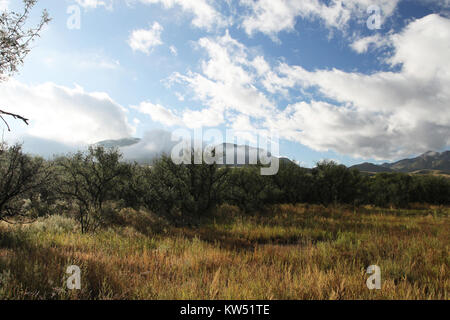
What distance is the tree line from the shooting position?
353 inches

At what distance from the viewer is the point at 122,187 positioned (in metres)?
15.6

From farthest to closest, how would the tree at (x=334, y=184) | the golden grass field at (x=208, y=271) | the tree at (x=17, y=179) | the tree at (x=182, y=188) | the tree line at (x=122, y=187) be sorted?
the tree at (x=334, y=184), the tree at (x=182, y=188), the tree line at (x=122, y=187), the tree at (x=17, y=179), the golden grass field at (x=208, y=271)

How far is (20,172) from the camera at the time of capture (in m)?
8.80

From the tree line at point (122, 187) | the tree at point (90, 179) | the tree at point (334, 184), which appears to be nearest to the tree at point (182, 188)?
the tree line at point (122, 187)

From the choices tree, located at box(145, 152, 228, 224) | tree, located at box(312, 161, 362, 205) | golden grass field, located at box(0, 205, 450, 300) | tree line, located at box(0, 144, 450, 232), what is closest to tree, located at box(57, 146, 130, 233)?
tree line, located at box(0, 144, 450, 232)

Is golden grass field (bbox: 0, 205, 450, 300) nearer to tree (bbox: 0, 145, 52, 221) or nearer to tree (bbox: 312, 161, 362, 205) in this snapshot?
tree (bbox: 0, 145, 52, 221)

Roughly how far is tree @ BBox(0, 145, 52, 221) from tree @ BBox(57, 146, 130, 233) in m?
2.47

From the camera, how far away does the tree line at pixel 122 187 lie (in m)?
8.96

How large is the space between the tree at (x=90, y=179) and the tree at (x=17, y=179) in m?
2.47

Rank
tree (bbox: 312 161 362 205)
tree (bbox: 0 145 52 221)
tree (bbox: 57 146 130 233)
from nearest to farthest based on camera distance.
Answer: tree (bbox: 0 145 52 221), tree (bbox: 57 146 130 233), tree (bbox: 312 161 362 205)

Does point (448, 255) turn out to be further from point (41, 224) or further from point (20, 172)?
point (41, 224)

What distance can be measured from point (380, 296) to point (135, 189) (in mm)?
15358

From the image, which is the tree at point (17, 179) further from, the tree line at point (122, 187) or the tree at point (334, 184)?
the tree at point (334, 184)

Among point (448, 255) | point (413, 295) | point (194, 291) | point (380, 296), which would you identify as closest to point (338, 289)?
point (380, 296)
